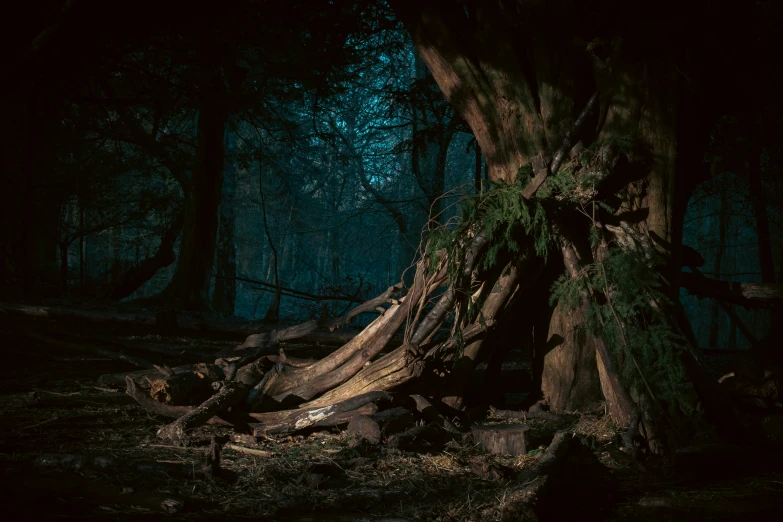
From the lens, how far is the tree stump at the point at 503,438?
4621 mm

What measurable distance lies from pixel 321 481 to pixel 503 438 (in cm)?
158

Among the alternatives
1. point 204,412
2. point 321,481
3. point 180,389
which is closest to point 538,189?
point 321,481

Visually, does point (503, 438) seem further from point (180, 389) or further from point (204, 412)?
point (180, 389)

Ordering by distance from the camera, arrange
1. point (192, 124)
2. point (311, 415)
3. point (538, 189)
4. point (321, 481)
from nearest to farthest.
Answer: point (321, 481) → point (311, 415) → point (538, 189) → point (192, 124)

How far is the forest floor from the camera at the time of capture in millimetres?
3338

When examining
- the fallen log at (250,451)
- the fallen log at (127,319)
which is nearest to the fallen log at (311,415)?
the fallen log at (250,451)

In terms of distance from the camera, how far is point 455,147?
32438 mm

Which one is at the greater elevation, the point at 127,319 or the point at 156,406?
the point at 127,319

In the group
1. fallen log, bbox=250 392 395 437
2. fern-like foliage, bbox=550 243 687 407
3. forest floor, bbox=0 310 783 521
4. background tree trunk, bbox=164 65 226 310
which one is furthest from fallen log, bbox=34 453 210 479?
background tree trunk, bbox=164 65 226 310

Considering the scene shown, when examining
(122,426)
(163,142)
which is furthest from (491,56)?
(163,142)

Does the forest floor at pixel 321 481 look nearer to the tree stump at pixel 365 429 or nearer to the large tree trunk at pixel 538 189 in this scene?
the tree stump at pixel 365 429

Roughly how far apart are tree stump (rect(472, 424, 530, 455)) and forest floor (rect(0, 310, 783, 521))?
82mm

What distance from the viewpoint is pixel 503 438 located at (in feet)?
15.4

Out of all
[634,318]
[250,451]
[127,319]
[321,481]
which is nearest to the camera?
[321,481]
